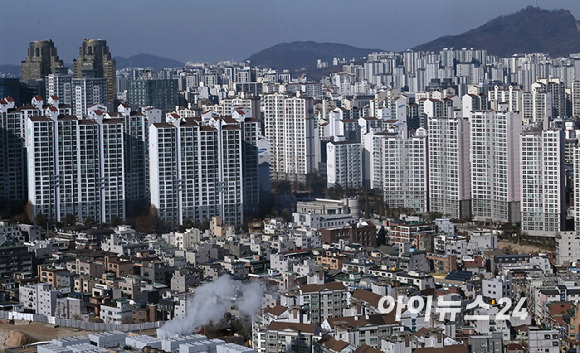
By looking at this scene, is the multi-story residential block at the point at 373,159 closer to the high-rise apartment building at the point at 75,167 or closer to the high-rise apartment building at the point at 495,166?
the high-rise apartment building at the point at 495,166

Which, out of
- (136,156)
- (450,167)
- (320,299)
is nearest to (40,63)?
(136,156)

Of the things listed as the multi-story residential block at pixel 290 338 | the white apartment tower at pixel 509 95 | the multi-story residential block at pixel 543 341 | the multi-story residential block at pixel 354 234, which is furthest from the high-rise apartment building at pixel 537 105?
the multi-story residential block at pixel 290 338

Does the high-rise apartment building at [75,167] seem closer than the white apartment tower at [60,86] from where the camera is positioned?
Yes

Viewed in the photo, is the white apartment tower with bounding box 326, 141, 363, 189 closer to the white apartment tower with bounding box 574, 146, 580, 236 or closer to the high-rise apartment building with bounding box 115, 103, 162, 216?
the high-rise apartment building with bounding box 115, 103, 162, 216

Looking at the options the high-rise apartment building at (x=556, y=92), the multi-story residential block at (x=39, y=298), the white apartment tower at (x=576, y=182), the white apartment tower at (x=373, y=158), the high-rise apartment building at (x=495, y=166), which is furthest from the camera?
the high-rise apartment building at (x=556, y=92)

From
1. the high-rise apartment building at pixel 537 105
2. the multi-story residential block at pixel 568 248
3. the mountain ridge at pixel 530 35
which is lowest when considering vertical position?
the multi-story residential block at pixel 568 248

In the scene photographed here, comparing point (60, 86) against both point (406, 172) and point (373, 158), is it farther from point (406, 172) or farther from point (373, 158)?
point (406, 172)
